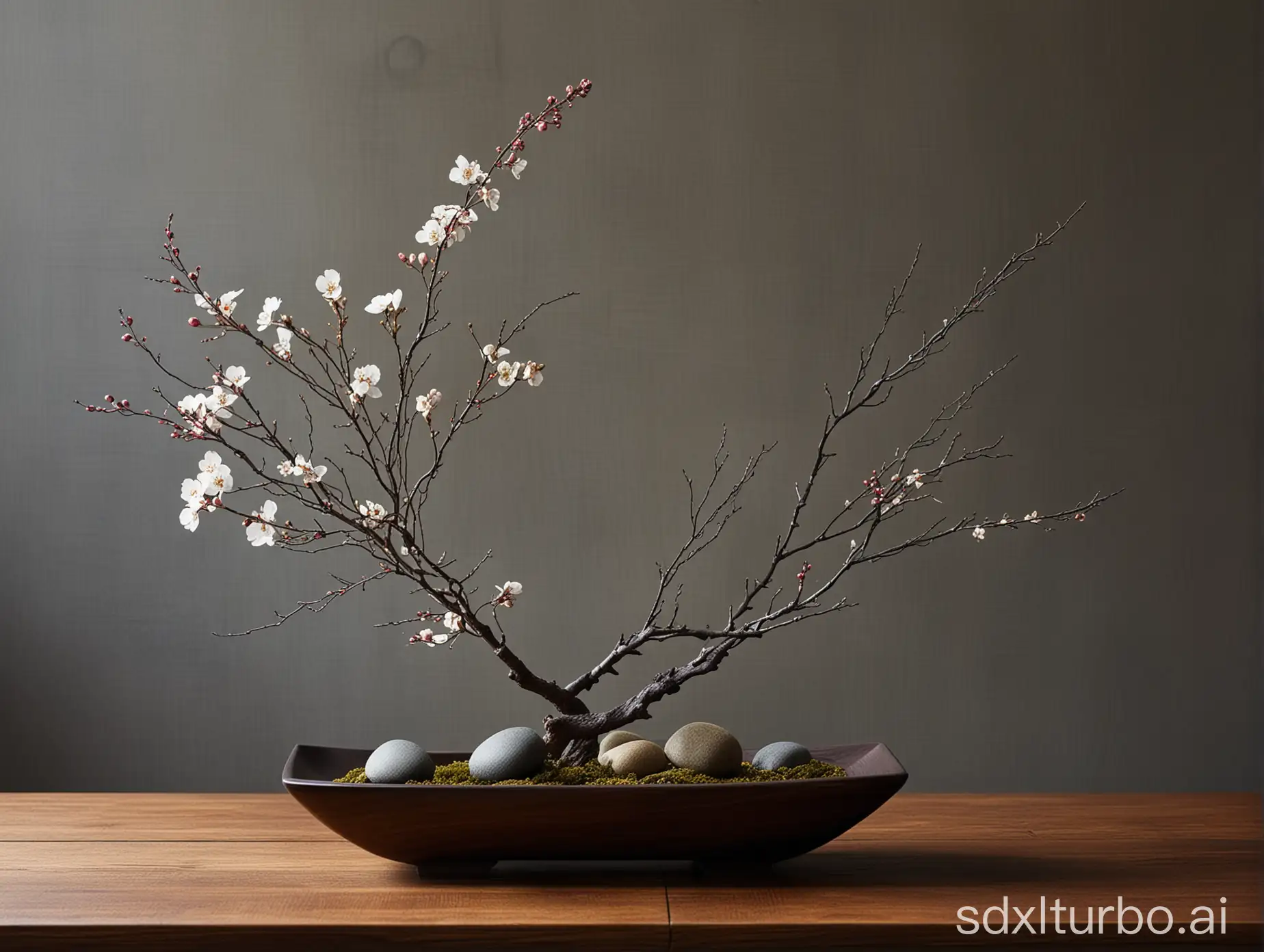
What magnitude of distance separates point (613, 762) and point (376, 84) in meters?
1.89

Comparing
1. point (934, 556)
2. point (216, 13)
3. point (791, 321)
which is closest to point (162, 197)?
point (216, 13)

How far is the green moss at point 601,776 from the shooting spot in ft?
3.65

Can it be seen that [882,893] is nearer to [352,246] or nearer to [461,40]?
[352,246]

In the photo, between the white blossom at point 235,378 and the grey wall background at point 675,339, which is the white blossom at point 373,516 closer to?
the white blossom at point 235,378

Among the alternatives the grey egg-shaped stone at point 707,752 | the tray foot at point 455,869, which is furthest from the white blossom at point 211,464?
the grey egg-shaped stone at point 707,752

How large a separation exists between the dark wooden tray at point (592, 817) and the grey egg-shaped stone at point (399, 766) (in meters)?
0.06

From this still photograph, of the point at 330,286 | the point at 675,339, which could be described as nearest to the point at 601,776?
the point at 330,286

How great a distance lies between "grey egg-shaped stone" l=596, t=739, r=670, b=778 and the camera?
116 cm

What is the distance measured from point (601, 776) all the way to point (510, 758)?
0.30 ft

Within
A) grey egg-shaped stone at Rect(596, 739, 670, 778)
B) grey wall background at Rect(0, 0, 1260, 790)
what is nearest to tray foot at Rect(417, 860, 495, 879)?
grey egg-shaped stone at Rect(596, 739, 670, 778)

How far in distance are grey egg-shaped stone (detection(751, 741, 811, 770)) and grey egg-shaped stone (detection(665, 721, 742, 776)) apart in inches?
1.7

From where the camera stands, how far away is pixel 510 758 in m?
1.12

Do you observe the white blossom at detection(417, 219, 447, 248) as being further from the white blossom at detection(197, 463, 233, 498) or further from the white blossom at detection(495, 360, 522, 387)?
the white blossom at detection(197, 463, 233, 498)

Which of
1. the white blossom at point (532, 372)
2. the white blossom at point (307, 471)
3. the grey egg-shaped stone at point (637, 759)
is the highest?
the white blossom at point (532, 372)
